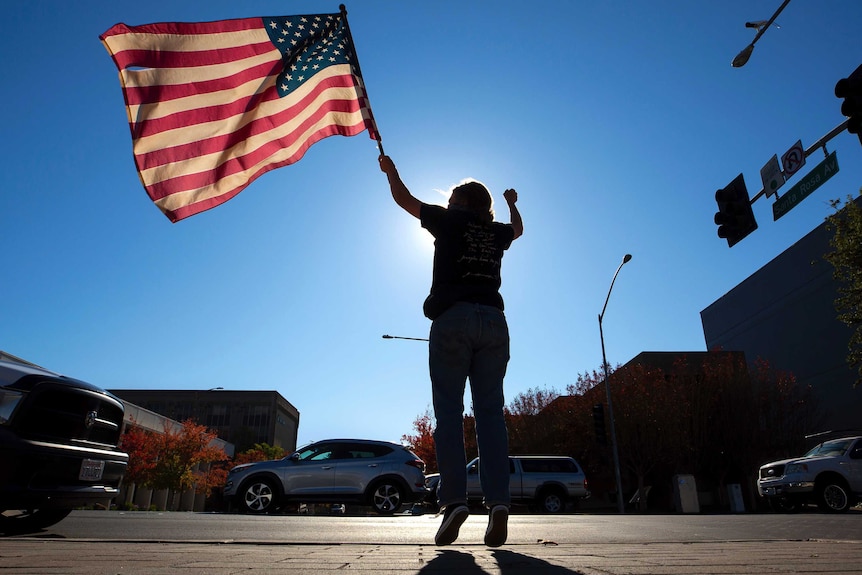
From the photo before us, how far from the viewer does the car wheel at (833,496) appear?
13.2 metres

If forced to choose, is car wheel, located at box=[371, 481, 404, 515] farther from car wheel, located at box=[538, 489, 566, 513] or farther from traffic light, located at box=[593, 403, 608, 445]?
traffic light, located at box=[593, 403, 608, 445]

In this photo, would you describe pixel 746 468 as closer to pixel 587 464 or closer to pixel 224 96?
pixel 587 464

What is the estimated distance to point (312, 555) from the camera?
94.9 inches

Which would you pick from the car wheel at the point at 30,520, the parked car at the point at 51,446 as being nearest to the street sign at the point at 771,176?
the parked car at the point at 51,446

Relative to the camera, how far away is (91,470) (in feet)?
14.9

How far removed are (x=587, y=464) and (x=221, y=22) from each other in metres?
37.6

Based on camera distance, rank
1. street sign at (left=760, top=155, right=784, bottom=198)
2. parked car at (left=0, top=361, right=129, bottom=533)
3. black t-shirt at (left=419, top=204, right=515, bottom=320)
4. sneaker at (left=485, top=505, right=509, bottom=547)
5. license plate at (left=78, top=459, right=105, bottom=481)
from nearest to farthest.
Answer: sneaker at (left=485, top=505, right=509, bottom=547)
black t-shirt at (left=419, top=204, right=515, bottom=320)
parked car at (left=0, top=361, right=129, bottom=533)
license plate at (left=78, top=459, right=105, bottom=481)
street sign at (left=760, top=155, right=784, bottom=198)

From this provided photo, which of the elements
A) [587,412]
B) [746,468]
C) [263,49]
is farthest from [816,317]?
[263,49]

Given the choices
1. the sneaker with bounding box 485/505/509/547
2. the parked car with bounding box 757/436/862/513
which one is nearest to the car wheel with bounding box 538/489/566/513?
the parked car with bounding box 757/436/862/513

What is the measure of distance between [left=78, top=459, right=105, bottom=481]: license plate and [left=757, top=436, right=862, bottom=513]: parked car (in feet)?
48.9

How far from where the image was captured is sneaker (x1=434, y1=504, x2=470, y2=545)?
2.89 m

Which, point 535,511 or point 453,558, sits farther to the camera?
point 535,511

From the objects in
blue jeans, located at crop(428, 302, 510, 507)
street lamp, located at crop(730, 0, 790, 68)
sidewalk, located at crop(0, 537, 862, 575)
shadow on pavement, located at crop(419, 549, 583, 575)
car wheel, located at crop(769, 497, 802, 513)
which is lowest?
shadow on pavement, located at crop(419, 549, 583, 575)

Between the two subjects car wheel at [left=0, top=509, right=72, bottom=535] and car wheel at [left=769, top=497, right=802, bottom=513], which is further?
car wheel at [left=769, top=497, right=802, bottom=513]
